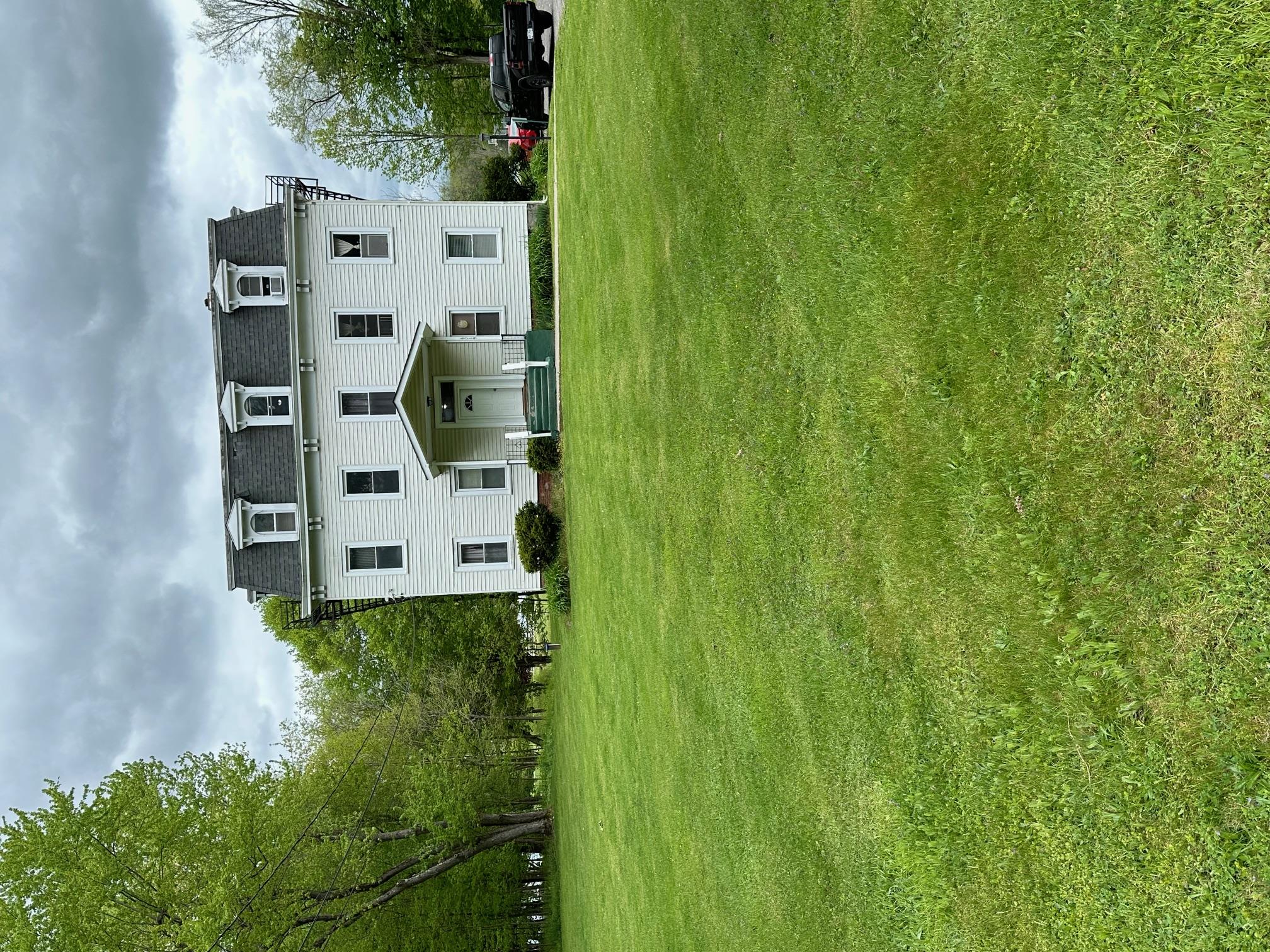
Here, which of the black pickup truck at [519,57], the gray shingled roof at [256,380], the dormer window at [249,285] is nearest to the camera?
the dormer window at [249,285]

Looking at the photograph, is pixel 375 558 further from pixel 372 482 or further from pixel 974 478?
pixel 974 478

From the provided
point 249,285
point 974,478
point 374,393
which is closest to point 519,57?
point 249,285

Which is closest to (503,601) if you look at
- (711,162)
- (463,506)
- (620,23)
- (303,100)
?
Answer: (463,506)

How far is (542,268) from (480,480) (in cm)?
651

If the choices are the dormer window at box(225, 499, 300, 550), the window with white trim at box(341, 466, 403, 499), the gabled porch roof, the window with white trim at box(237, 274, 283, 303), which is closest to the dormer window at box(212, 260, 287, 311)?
the window with white trim at box(237, 274, 283, 303)

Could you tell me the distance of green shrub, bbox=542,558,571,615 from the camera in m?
21.0

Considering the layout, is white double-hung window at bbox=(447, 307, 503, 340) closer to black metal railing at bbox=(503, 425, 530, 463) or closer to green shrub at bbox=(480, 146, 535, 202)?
black metal railing at bbox=(503, 425, 530, 463)

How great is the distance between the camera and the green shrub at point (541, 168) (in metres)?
24.8

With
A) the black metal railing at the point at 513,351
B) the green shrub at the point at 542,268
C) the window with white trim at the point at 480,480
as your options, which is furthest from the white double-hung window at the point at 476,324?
the window with white trim at the point at 480,480

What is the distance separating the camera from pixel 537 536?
21.6 metres

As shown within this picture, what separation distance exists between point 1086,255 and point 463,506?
2090cm

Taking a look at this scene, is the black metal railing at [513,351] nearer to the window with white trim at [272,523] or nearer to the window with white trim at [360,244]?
the window with white trim at [360,244]

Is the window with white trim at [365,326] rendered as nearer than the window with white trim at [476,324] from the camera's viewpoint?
Yes

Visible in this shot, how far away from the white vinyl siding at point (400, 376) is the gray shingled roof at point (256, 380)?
0.60m
